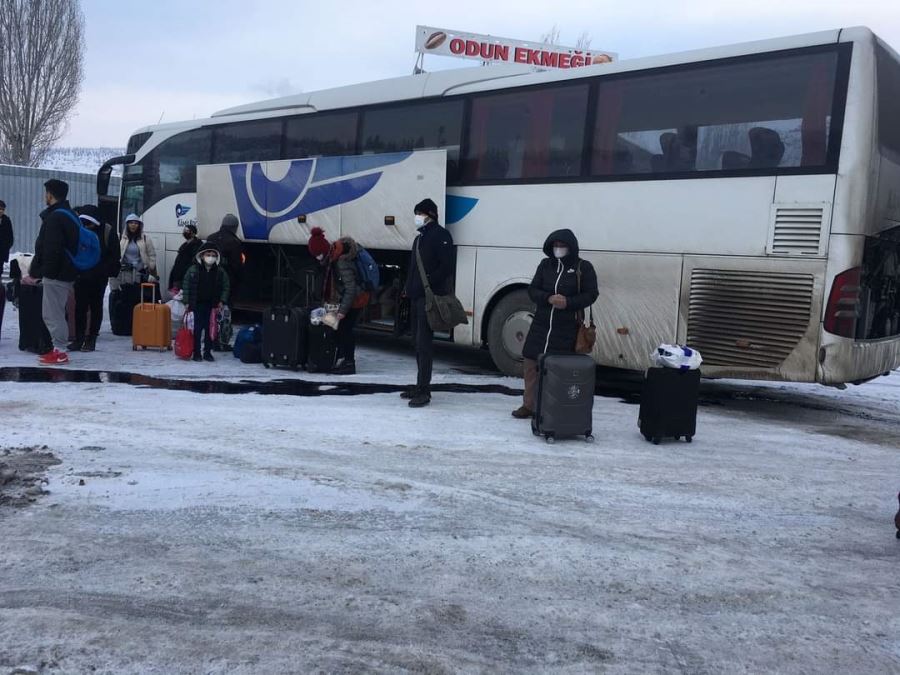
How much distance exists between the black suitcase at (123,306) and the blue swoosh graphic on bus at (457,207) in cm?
482

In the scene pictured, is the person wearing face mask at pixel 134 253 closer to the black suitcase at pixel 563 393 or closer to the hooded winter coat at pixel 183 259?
the hooded winter coat at pixel 183 259

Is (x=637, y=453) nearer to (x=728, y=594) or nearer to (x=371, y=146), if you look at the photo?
(x=728, y=594)

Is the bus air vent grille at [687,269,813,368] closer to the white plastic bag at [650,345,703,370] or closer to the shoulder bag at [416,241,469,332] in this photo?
the white plastic bag at [650,345,703,370]

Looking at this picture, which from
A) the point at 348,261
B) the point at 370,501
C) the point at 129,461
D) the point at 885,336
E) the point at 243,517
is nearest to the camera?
the point at 243,517

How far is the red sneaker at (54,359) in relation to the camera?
8.91 m

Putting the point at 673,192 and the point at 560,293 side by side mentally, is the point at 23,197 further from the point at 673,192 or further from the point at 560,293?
the point at 560,293

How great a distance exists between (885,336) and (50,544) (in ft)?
24.7

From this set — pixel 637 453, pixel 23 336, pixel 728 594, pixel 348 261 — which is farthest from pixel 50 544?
pixel 23 336

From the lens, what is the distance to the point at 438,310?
753cm

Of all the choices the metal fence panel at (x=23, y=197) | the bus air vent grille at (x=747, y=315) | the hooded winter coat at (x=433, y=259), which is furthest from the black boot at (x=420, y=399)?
the metal fence panel at (x=23, y=197)

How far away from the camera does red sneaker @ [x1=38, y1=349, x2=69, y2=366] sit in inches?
351

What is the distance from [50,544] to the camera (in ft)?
13.0


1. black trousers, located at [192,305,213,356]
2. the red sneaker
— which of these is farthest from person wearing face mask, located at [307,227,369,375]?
the red sneaker

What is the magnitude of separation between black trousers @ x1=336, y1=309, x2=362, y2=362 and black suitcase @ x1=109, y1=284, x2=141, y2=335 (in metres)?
3.91
